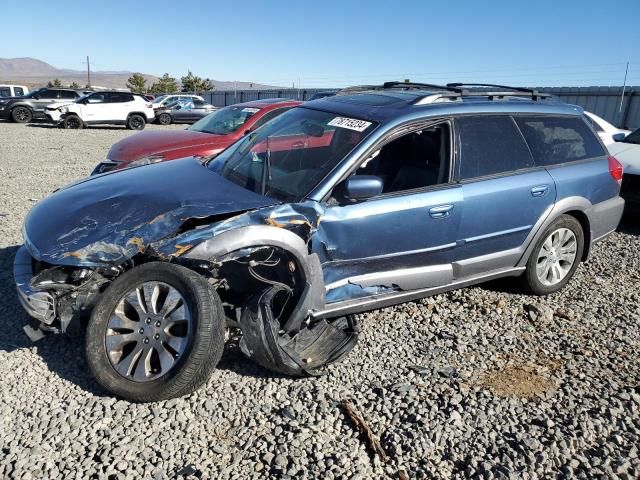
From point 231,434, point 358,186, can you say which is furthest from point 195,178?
point 231,434

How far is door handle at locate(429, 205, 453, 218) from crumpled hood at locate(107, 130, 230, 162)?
420 centimetres

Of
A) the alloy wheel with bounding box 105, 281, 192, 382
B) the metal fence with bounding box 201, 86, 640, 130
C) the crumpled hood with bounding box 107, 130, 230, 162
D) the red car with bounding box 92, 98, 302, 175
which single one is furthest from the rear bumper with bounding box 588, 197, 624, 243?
the metal fence with bounding box 201, 86, 640, 130

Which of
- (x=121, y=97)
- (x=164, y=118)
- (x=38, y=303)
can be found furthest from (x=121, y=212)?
(x=164, y=118)

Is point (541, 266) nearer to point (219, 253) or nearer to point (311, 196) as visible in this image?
point (311, 196)

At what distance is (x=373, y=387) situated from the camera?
11.0ft

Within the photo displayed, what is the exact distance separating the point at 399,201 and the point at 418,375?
1180 millimetres

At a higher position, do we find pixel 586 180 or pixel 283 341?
pixel 586 180

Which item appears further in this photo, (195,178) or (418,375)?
(195,178)

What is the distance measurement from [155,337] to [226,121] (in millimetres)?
5656

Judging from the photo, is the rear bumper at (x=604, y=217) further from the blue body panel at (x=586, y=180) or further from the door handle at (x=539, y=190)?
the door handle at (x=539, y=190)

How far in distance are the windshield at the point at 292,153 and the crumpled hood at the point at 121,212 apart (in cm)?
18

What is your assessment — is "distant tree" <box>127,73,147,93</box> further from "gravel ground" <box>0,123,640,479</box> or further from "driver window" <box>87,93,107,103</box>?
"gravel ground" <box>0,123,640,479</box>

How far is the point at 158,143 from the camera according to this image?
720 cm

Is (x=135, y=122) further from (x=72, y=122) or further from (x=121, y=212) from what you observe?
(x=121, y=212)
